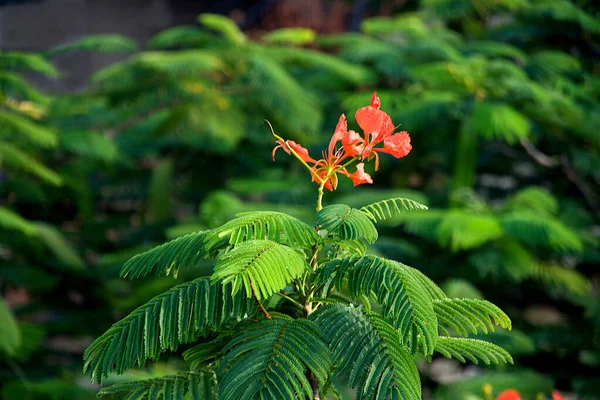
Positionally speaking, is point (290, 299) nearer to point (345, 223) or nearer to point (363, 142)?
point (345, 223)

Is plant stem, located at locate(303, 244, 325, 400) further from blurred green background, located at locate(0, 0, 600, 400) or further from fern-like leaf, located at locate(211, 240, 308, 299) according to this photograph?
blurred green background, located at locate(0, 0, 600, 400)

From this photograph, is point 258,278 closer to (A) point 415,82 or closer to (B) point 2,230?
(B) point 2,230

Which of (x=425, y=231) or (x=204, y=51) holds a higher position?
→ (x=204, y=51)

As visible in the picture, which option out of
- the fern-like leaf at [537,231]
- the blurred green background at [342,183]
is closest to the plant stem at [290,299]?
the blurred green background at [342,183]

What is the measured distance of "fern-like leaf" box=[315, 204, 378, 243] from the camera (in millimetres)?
1124

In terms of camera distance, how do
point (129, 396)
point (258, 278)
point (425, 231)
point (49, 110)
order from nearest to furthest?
point (258, 278) → point (129, 396) → point (425, 231) → point (49, 110)

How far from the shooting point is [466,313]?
46.9 inches

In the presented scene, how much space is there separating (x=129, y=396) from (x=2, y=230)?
2496mm

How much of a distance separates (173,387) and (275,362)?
0.19 metres

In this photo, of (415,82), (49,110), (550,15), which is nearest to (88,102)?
(49,110)

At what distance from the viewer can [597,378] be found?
333 centimetres

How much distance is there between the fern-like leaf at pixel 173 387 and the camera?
116 centimetres

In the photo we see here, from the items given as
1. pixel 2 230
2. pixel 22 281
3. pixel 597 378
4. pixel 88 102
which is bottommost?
pixel 597 378

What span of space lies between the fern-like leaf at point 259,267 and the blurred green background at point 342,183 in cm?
177
